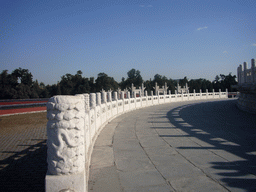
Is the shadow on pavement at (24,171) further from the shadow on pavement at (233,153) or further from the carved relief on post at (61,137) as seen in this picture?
the shadow on pavement at (233,153)

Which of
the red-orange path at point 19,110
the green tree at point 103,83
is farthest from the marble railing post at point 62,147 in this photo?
the green tree at point 103,83

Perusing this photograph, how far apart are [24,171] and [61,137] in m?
3.06

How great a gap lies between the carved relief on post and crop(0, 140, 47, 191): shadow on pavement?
1650mm

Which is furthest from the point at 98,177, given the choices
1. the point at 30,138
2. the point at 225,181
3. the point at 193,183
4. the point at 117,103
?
the point at 117,103

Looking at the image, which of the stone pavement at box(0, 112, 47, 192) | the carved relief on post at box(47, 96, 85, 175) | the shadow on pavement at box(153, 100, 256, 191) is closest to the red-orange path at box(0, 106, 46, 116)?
the stone pavement at box(0, 112, 47, 192)

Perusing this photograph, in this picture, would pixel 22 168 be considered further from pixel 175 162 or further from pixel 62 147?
pixel 175 162

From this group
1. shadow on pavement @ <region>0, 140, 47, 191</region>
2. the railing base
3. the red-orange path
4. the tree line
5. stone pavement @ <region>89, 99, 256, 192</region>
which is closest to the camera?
the railing base

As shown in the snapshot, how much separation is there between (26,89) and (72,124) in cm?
4250

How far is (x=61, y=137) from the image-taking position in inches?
107

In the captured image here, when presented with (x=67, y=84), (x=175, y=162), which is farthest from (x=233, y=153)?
(x=67, y=84)

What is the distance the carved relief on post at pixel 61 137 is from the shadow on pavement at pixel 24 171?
5.41 feet

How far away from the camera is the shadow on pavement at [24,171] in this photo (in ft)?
13.5

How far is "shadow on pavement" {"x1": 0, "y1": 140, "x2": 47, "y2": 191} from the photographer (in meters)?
4.11

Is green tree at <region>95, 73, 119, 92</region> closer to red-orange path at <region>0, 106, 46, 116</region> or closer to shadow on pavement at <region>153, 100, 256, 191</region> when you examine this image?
red-orange path at <region>0, 106, 46, 116</region>
